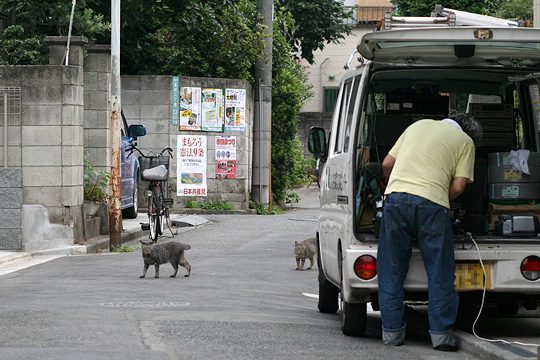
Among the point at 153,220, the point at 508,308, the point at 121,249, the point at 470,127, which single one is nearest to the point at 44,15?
the point at 153,220

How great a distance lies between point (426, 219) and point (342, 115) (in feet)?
6.19

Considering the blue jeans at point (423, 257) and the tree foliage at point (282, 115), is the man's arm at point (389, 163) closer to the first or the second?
the blue jeans at point (423, 257)

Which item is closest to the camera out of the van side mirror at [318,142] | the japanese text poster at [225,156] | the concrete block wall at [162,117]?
the van side mirror at [318,142]

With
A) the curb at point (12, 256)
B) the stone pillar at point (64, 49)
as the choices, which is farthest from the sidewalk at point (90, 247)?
the stone pillar at point (64, 49)

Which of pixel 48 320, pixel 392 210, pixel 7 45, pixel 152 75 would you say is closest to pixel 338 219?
pixel 392 210

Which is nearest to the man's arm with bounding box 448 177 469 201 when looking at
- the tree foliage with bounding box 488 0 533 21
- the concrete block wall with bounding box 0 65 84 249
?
the concrete block wall with bounding box 0 65 84 249

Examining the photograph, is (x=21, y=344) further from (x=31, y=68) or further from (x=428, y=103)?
(x=31, y=68)

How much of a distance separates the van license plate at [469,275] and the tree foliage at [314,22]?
32203 millimetres

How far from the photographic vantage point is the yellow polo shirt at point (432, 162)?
9.83m

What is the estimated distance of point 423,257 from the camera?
32.1 ft

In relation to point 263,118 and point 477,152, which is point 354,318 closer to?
point 477,152

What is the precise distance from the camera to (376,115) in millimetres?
11359

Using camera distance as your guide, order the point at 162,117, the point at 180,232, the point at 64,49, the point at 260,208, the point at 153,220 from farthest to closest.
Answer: the point at 260,208 < the point at 162,117 < the point at 180,232 < the point at 153,220 < the point at 64,49

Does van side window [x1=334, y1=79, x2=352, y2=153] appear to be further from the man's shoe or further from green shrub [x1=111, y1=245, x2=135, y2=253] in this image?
green shrub [x1=111, y1=245, x2=135, y2=253]
